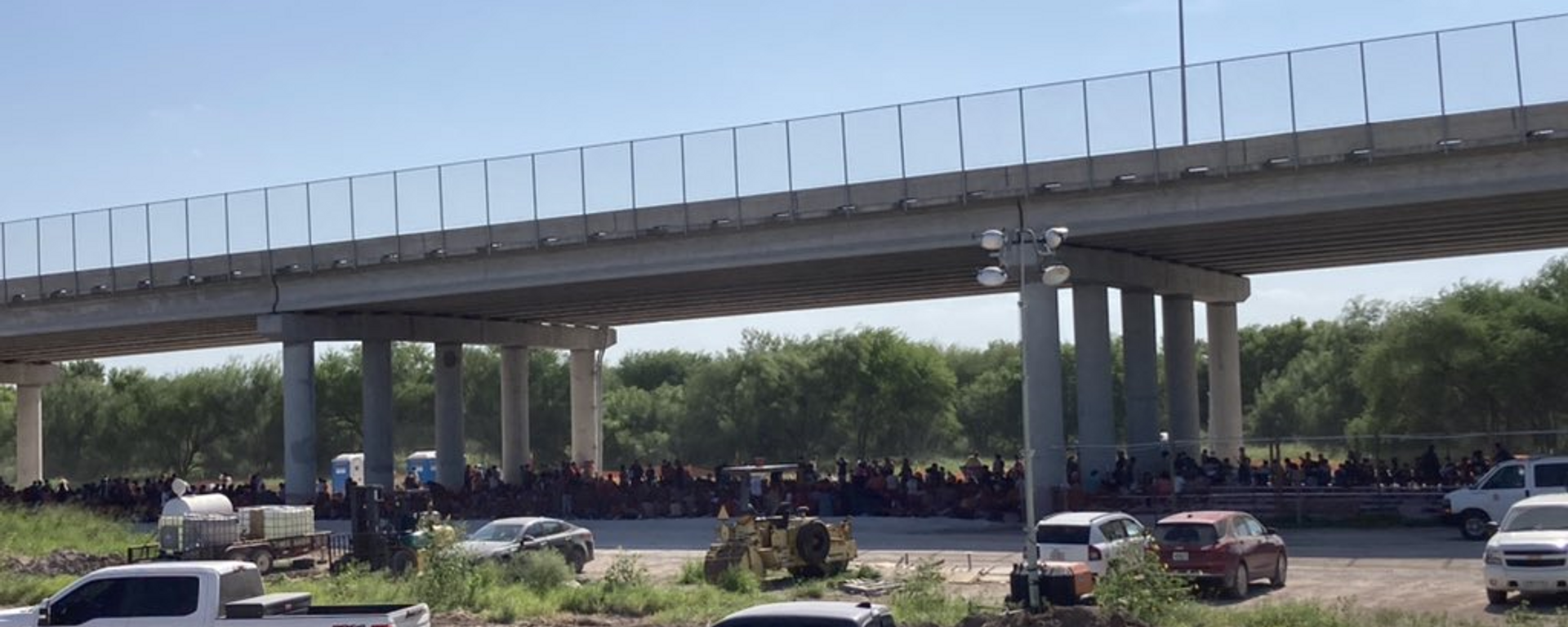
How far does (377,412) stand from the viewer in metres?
56.1

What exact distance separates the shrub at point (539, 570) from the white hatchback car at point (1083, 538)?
8.03 meters

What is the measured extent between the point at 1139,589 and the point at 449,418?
43.5 m

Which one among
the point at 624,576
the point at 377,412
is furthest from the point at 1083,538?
the point at 377,412

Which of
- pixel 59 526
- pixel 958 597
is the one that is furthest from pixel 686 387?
pixel 958 597

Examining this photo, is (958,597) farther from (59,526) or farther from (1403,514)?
(59,526)

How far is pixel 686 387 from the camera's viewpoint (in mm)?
97875

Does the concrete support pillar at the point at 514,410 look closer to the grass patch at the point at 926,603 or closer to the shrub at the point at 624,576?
the shrub at the point at 624,576

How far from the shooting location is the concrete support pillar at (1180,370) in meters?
50.1

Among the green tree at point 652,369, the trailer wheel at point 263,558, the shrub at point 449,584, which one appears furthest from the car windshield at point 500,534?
the green tree at point 652,369

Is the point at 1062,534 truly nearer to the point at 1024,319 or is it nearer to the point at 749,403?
the point at 1024,319

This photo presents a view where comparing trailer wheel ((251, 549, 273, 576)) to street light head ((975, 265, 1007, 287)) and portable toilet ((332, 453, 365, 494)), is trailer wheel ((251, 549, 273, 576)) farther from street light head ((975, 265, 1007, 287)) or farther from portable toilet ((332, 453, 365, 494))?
portable toilet ((332, 453, 365, 494))

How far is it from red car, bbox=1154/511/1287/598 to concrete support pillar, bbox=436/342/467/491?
38.9 m

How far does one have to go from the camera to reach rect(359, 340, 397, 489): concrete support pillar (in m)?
55.3

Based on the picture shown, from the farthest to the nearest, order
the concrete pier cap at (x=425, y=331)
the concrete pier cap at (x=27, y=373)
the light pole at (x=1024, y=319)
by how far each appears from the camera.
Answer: the concrete pier cap at (x=27, y=373) → the concrete pier cap at (x=425, y=331) → the light pole at (x=1024, y=319)
